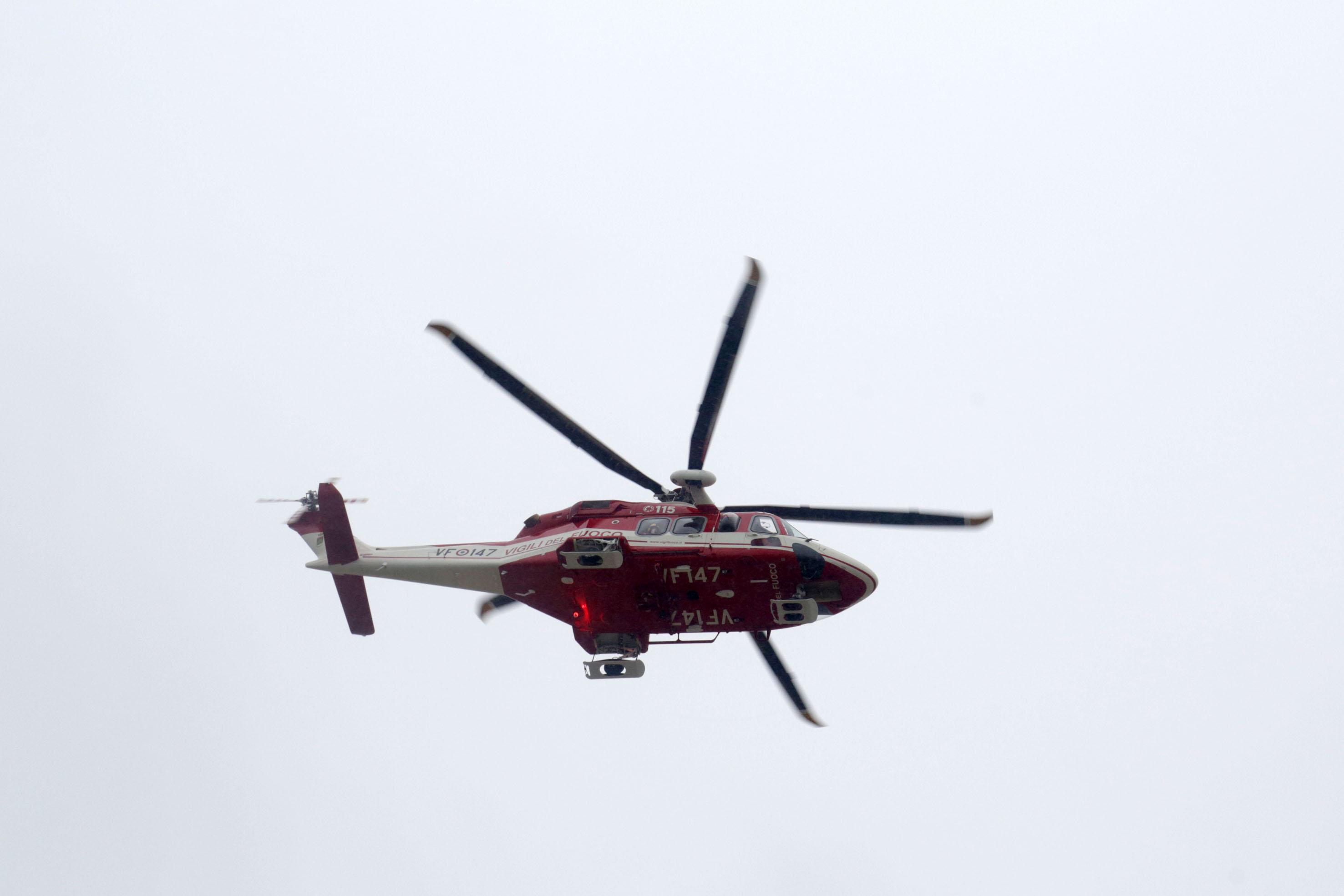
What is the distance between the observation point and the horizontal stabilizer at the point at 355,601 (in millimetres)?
32688

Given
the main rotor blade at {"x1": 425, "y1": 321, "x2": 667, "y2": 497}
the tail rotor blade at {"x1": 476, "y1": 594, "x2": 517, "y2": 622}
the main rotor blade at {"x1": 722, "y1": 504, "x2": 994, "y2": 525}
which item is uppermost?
the main rotor blade at {"x1": 425, "y1": 321, "x2": 667, "y2": 497}

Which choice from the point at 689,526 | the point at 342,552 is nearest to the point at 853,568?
the point at 689,526

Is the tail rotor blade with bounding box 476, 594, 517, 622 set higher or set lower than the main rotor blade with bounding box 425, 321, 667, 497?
lower

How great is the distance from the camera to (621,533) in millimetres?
28047

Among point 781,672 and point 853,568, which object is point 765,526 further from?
point 781,672

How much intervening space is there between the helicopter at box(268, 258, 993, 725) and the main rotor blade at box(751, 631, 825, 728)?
4cm

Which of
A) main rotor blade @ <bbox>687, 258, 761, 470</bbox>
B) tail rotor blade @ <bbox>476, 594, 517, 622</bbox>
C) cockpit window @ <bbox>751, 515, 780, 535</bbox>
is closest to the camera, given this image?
main rotor blade @ <bbox>687, 258, 761, 470</bbox>

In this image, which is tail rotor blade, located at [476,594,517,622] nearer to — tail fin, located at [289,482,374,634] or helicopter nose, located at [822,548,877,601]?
tail fin, located at [289,482,374,634]

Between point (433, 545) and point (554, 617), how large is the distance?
411 cm

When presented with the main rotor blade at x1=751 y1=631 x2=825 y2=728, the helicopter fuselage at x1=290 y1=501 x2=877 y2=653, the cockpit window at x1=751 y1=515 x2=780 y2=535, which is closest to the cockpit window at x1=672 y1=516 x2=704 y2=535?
the helicopter fuselage at x1=290 y1=501 x2=877 y2=653

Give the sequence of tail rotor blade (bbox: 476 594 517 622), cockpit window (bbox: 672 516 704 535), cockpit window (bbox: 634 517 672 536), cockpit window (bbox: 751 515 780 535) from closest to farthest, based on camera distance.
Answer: cockpit window (bbox: 751 515 780 535) → cockpit window (bbox: 672 516 704 535) → cockpit window (bbox: 634 517 672 536) → tail rotor blade (bbox: 476 594 517 622)

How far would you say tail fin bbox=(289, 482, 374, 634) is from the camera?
105ft

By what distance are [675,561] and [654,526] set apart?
1.18 m

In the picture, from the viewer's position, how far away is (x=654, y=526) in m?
28.1
